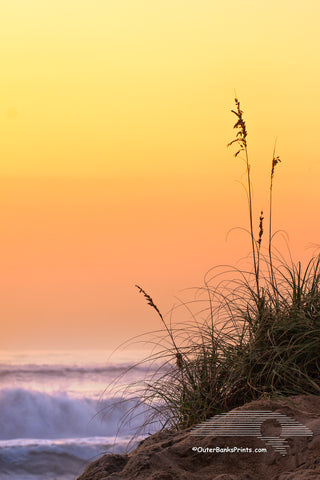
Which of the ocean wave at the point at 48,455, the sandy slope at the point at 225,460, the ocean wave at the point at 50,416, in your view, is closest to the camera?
the sandy slope at the point at 225,460

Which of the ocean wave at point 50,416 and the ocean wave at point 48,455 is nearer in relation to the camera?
the ocean wave at point 48,455

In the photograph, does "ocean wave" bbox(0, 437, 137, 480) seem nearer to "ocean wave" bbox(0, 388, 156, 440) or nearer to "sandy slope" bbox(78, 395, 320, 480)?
"ocean wave" bbox(0, 388, 156, 440)

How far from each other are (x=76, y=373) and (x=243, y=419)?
10.9 meters

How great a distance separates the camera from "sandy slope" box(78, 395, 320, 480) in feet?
8.16

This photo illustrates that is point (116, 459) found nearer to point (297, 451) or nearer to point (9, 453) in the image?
A: point (297, 451)

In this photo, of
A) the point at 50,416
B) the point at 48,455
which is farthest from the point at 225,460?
the point at 50,416

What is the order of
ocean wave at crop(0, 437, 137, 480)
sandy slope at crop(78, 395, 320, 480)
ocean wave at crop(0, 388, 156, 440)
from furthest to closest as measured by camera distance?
ocean wave at crop(0, 388, 156, 440)
ocean wave at crop(0, 437, 137, 480)
sandy slope at crop(78, 395, 320, 480)

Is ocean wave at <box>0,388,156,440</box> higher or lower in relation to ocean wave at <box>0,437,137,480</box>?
higher

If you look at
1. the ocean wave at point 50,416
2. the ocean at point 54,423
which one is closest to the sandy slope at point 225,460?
the ocean at point 54,423

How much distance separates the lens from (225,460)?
2.66 meters

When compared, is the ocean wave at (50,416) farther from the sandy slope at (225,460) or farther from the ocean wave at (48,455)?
the sandy slope at (225,460)

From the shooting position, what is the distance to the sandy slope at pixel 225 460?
2.49 metres

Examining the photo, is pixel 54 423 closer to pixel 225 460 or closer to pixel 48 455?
pixel 48 455

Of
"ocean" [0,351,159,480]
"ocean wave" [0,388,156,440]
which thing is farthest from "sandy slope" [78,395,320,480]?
"ocean wave" [0,388,156,440]
